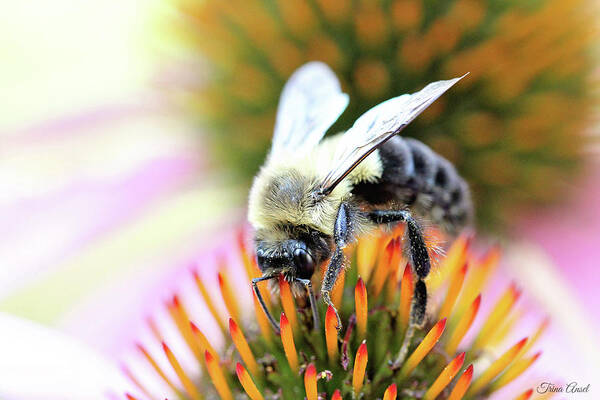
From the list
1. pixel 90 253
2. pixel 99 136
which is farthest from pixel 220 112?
pixel 90 253

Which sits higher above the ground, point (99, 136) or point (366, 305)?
point (99, 136)

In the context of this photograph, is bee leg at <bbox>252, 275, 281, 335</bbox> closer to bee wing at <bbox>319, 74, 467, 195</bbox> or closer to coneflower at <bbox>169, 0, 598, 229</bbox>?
bee wing at <bbox>319, 74, 467, 195</bbox>

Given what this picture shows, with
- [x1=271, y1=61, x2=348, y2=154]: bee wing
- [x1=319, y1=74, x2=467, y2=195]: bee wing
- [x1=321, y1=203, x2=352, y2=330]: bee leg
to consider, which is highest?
[x1=271, y1=61, x2=348, y2=154]: bee wing

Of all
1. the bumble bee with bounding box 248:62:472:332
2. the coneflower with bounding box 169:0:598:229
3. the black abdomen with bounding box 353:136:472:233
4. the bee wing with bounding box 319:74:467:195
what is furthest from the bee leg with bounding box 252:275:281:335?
the coneflower with bounding box 169:0:598:229

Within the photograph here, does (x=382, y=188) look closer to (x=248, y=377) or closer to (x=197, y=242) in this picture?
(x=248, y=377)

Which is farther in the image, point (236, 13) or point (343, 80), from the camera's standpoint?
point (236, 13)

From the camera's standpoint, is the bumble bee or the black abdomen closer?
the bumble bee

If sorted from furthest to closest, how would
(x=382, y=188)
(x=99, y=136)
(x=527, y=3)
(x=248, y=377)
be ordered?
1. (x=99, y=136)
2. (x=527, y=3)
3. (x=382, y=188)
4. (x=248, y=377)

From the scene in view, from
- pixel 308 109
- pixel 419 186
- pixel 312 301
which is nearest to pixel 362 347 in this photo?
pixel 312 301
